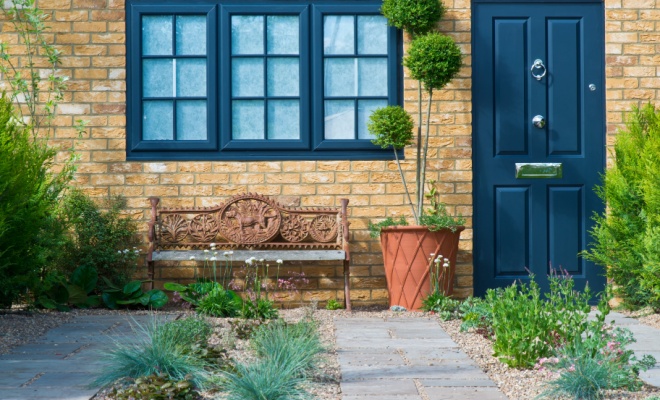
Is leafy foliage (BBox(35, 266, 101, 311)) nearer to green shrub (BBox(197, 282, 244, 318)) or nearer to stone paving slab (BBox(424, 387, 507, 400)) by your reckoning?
green shrub (BBox(197, 282, 244, 318))

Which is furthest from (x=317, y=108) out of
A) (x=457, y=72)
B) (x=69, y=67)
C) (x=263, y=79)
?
(x=69, y=67)

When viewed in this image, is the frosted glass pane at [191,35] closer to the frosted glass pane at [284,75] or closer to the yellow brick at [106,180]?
the frosted glass pane at [284,75]

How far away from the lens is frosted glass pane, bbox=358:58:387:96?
22.8ft

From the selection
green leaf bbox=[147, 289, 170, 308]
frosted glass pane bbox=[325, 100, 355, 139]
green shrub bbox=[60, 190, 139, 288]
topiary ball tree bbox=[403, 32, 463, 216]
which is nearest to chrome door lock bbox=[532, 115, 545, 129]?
topiary ball tree bbox=[403, 32, 463, 216]

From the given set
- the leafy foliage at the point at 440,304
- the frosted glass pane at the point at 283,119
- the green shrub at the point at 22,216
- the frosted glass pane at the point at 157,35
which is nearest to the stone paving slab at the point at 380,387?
the leafy foliage at the point at 440,304

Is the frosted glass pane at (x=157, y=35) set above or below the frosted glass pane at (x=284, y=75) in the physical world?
above

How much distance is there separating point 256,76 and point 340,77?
2.26 feet

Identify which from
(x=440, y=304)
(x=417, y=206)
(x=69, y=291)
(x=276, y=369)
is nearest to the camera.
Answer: (x=276, y=369)

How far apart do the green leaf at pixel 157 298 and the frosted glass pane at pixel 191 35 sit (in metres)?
1.97

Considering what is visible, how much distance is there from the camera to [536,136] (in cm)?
691

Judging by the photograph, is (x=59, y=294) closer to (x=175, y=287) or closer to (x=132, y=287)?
(x=132, y=287)

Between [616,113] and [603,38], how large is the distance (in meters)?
0.63

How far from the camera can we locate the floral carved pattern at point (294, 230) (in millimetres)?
6574

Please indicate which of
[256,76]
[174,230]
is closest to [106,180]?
[174,230]
